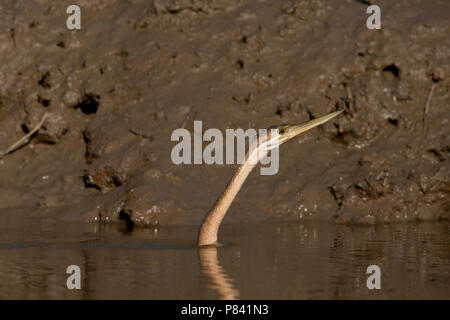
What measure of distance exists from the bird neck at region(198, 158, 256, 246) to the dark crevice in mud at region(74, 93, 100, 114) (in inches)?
226

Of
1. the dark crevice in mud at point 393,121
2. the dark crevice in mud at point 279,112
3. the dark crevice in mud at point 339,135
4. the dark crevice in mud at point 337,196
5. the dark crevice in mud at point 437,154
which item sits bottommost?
the dark crevice in mud at point 337,196

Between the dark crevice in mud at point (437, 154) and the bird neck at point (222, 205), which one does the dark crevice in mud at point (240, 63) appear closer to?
the dark crevice in mud at point (437, 154)

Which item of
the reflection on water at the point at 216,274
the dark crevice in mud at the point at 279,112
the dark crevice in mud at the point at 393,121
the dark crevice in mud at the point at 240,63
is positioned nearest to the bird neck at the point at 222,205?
the reflection on water at the point at 216,274

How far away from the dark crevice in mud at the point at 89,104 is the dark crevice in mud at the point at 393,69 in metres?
4.86

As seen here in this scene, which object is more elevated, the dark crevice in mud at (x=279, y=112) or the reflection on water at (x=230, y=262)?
the dark crevice in mud at (x=279, y=112)

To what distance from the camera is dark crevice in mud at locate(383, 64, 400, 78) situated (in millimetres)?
13086

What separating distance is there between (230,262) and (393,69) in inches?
253

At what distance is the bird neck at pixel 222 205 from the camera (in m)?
8.74

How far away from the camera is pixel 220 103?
13219 mm

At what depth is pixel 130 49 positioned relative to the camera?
14.1 m

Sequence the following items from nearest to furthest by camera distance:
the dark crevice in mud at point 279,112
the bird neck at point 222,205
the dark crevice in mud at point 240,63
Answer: the bird neck at point 222,205 < the dark crevice in mud at point 279,112 < the dark crevice in mud at point 240,63

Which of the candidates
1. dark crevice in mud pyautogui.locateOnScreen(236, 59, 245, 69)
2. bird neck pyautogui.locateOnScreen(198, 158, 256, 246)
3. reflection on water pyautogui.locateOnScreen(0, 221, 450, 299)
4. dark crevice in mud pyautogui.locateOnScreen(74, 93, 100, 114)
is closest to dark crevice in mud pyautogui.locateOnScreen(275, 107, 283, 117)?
dark crevice in mud pyautogui.locateOnScreen(236, 59, 245, 69)
